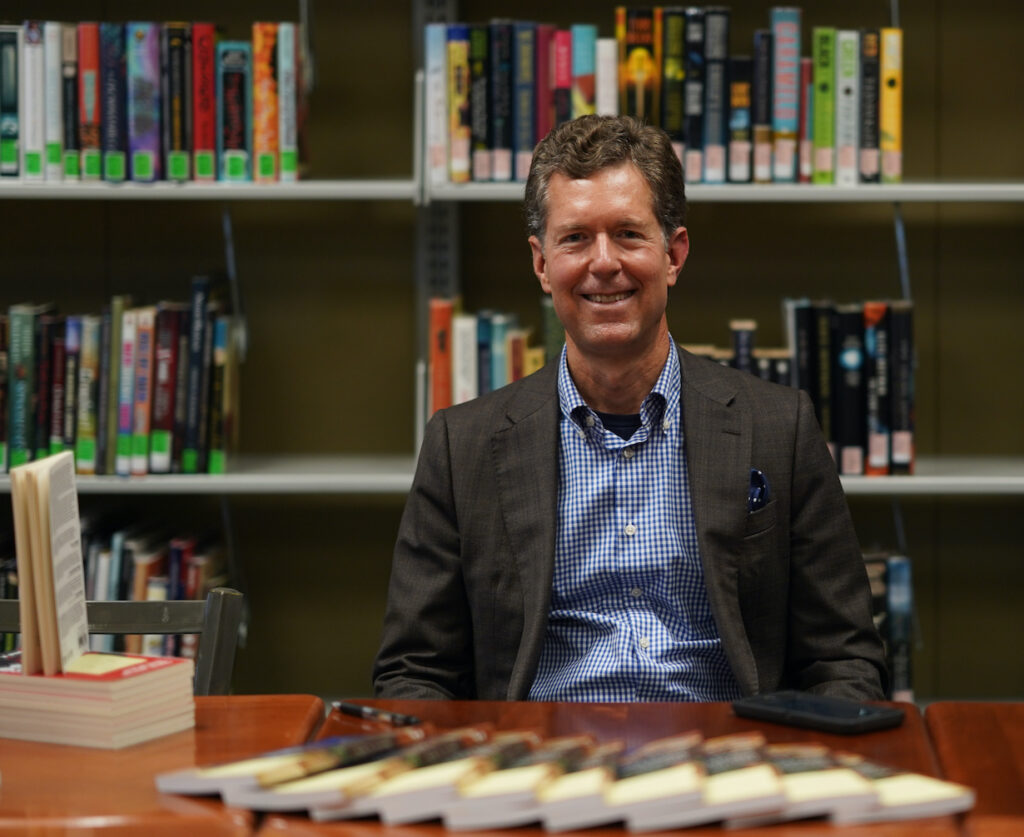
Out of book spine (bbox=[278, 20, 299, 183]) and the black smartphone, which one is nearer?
the black smartphone

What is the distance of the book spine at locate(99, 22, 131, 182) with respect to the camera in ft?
7.97

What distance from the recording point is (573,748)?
1.10m

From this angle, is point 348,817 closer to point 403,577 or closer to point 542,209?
point 403,577

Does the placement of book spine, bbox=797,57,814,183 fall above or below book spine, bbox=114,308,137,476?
above

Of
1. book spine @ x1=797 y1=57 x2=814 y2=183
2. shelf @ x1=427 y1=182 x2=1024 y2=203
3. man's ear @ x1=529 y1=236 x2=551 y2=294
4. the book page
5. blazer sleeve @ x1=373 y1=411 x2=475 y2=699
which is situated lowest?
blazer sleeve @ x1=373 y1=411 x2=475 y2=699

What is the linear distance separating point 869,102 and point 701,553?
1098 mm

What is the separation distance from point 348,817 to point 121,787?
216mm

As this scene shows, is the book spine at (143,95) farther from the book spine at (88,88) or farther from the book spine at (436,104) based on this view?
the book spine at (436,104)

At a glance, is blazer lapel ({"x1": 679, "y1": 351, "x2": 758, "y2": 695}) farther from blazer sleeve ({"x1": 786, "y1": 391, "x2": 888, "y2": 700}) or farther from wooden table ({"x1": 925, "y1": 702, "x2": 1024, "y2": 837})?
wooden table ({"x1": 925, "y1": 702, "x2": 1024, "y2": 837})

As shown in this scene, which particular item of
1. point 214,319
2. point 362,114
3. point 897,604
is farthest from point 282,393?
point 897,604

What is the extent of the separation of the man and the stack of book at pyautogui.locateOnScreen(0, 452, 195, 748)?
502 mm

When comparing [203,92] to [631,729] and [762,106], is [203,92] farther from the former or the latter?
[631,729]

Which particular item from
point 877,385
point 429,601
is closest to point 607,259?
point 429,601

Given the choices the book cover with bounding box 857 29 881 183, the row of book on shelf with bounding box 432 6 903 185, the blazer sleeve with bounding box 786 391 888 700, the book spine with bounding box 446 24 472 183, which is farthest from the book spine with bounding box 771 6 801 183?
the blazer sleeve with bounding box 786 391 888 700
